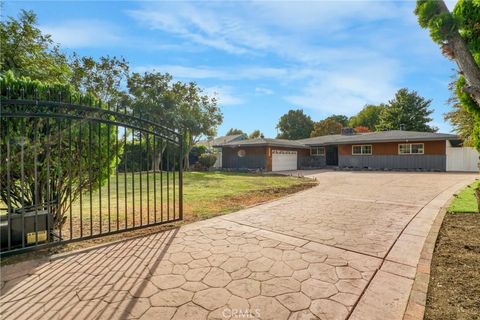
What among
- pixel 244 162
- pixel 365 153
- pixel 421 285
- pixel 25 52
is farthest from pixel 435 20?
pixel 244 162

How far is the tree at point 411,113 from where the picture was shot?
34.7m

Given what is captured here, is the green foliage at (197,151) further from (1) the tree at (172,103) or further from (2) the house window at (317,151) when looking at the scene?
(2) the house window at (317,151)

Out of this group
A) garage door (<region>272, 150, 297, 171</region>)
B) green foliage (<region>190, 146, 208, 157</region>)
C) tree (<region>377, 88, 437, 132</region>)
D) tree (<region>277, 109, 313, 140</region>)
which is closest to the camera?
garage door (<region>272, 150, 297, 171</region>)

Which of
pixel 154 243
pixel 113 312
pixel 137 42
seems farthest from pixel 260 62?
pixel 113 312

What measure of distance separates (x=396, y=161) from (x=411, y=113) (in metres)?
20.0

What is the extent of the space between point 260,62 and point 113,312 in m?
10.3

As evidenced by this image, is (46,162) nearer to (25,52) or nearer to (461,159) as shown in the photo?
(25,52)

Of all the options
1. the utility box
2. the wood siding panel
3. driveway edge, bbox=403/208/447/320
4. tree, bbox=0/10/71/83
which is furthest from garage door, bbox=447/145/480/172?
tree, bbox=0/10/71/83

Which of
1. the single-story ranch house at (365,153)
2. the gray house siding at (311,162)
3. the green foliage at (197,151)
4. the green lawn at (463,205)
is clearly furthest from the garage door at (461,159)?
the green foliage at (197,151)

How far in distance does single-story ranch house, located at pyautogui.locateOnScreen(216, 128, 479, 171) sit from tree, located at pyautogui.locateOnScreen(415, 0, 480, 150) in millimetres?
17824

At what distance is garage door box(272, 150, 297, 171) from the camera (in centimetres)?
2361

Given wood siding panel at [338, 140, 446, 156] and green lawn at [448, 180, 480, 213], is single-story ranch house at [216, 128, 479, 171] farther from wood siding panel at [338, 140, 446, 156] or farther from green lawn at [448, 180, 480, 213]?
green lawn at [448, 180, 480, 213]

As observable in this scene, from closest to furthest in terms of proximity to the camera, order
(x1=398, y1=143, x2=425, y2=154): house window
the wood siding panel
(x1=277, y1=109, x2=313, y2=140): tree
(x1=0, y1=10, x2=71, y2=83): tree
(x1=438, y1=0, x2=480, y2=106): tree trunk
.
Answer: (x1=438, y1=0, x2=480, y2=106): tree trunk < (x1=0, y1=10, x2=71, y2=83): tree < the wood siding panel < (x1=398, y1=143, x2=425, y2=154): house window < (x1=277, y1=109, x2=313, y2=140): tree

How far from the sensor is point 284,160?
2478cm
